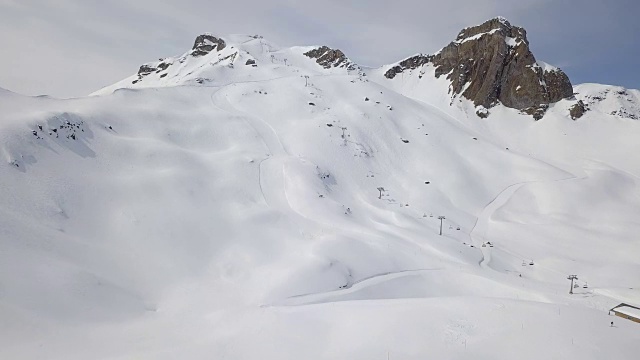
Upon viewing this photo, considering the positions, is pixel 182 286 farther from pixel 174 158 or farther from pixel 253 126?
pixel 253 126

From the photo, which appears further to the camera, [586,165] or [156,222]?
[586,165]

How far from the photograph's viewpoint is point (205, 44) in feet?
446

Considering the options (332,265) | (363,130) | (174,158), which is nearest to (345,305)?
(332,265)

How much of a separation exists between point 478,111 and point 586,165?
2607 cm

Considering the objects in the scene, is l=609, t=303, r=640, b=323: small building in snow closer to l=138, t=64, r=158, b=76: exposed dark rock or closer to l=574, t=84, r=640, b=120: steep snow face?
l=574, t=84, r=640, b=120: steep snow face

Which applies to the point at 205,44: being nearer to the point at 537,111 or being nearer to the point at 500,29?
the point at 500,29

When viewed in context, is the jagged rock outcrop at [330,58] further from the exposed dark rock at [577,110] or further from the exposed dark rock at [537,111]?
the exposed dark rock at [577,110]

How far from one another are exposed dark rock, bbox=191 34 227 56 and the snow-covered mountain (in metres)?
67.8

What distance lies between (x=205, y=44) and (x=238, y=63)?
49.7 metres

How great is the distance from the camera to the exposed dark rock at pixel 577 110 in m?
76.9

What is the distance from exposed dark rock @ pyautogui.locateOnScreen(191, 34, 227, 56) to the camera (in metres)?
132

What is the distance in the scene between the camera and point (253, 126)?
5175cm

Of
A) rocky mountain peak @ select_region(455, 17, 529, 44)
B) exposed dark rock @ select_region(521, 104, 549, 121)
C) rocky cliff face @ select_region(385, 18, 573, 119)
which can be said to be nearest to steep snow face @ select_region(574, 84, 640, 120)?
rocky cliff face @ select_region(385, 18, 573, 119)

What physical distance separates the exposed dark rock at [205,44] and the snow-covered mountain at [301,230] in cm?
6779
